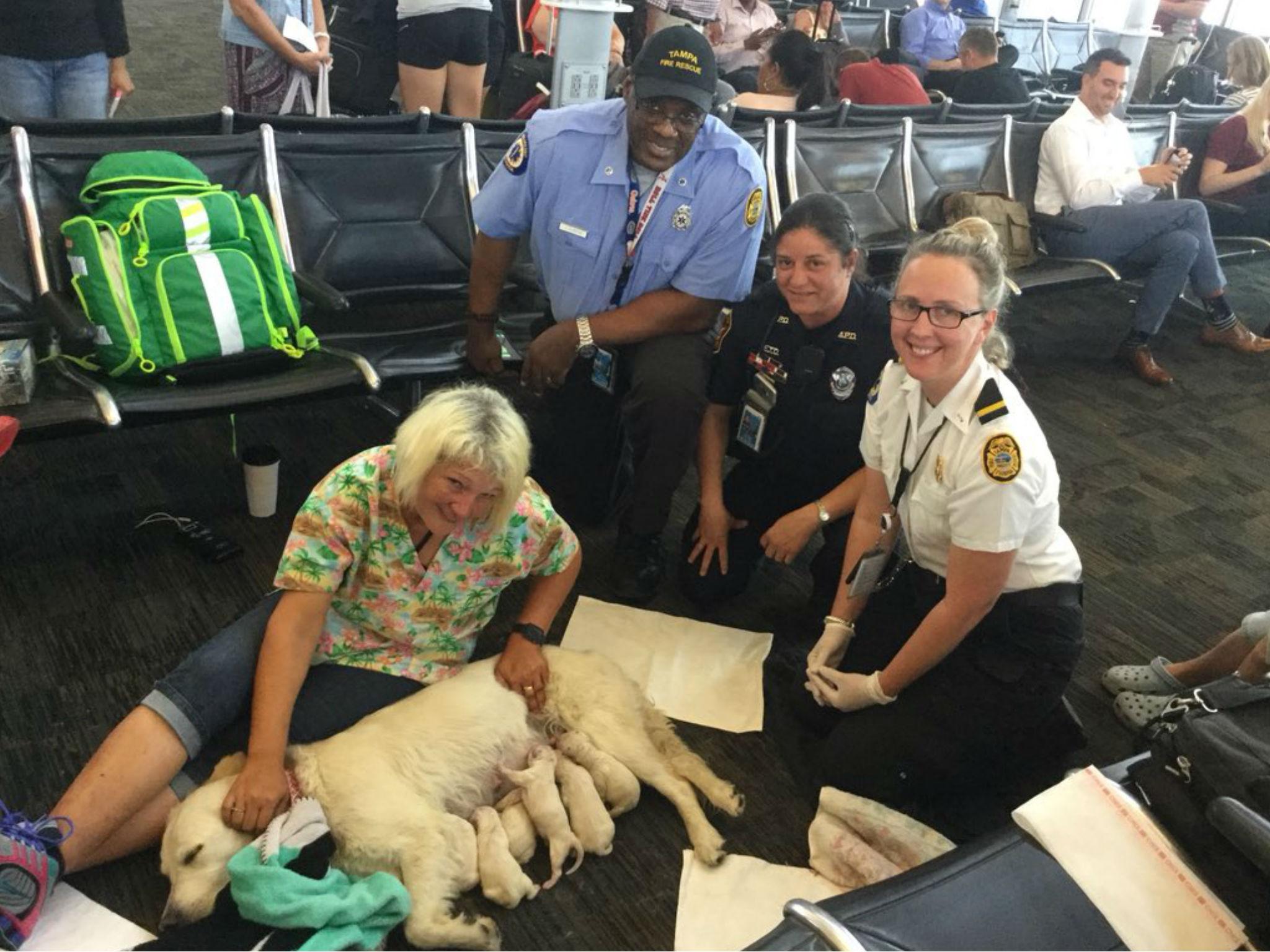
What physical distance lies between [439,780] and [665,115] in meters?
1.76

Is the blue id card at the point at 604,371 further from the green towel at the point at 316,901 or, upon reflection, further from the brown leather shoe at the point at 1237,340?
the brown leather shoe at the point at 1237,340

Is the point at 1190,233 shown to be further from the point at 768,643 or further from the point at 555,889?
the point at 555,889

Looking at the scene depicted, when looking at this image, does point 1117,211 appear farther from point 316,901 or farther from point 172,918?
point 172,918

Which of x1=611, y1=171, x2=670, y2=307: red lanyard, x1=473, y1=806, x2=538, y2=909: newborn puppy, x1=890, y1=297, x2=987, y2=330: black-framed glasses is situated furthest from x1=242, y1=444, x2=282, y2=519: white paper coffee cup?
x1=890, y1=297, x2=987, y2=330: black-framed glasses

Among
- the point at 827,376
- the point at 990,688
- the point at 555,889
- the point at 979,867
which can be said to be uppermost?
the point at 827,376

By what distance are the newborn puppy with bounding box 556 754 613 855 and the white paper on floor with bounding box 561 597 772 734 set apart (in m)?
0.41

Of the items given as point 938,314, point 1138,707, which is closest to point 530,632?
point 938,314

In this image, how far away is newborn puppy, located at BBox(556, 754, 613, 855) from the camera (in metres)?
2.13

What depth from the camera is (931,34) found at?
7.64 m

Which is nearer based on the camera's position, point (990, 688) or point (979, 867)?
point (979, 867)

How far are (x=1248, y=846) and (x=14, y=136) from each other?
3143 mm

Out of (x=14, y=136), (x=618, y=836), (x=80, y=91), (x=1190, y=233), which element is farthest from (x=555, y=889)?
(x=1190, y=233)

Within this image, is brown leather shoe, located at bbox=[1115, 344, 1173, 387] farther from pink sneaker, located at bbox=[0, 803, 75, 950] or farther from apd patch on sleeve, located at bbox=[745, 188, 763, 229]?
pink sneaker, located at bbox=[0, 803, 75, 950]

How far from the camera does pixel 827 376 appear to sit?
2785 mm
